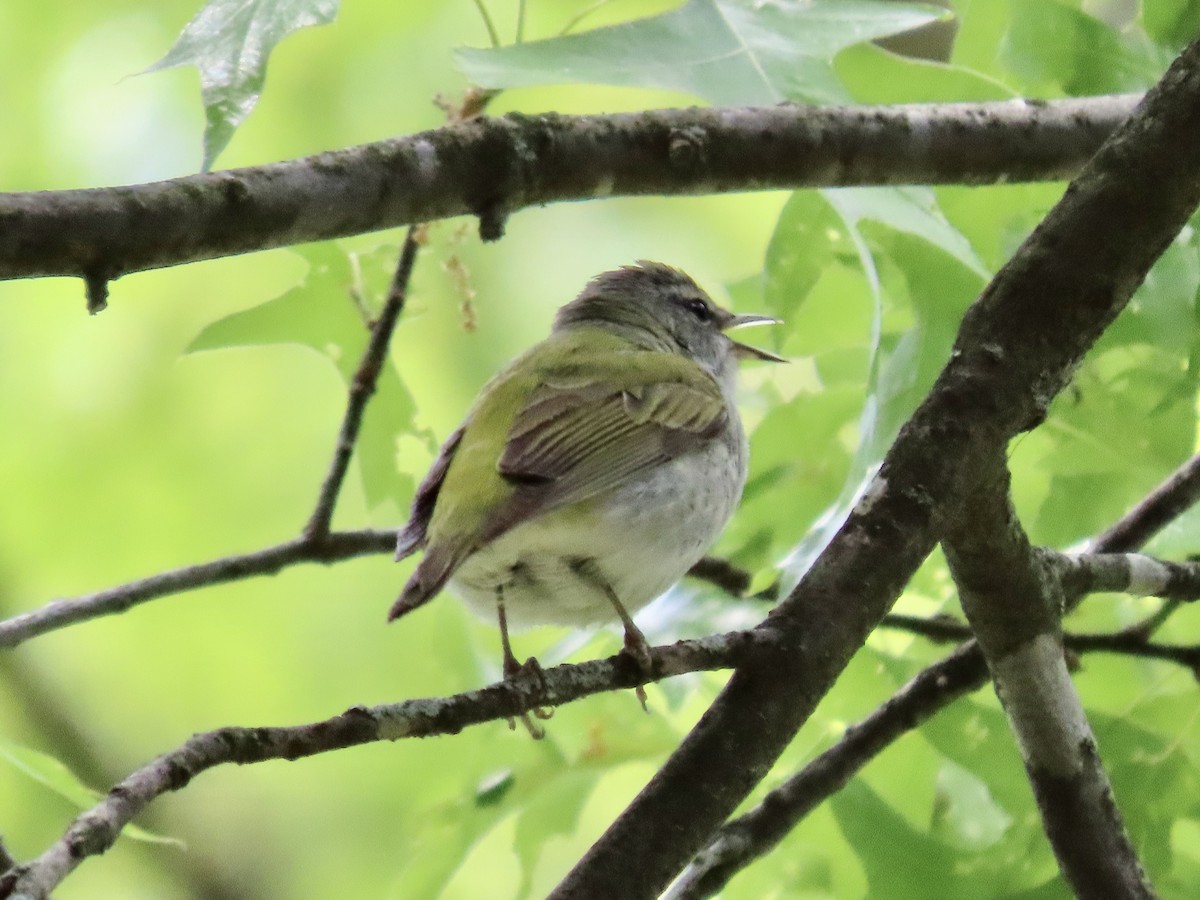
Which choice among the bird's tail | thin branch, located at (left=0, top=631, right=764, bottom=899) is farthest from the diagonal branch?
the bird's tail

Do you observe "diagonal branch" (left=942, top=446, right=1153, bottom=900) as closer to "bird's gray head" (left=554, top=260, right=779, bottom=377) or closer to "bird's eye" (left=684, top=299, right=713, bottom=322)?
"bird's gray head" (left=554, top=260, right=779, bottom=377)

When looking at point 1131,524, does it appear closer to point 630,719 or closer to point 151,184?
point 630,719

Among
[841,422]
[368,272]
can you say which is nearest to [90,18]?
[368,272]

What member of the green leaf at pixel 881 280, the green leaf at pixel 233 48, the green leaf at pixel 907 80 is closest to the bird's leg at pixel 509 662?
the green leaf at pixel 881 280

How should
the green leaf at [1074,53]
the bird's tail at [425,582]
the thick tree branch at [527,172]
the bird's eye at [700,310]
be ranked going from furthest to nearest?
the bird's eye at [700,310] < the green leaf at [1074,53] < the bird's tail at [425,582] < the thick tree branch at [527,172]

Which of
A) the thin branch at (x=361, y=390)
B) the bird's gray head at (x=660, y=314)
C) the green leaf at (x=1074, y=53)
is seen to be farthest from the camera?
the bird's gray head at (x=660, y=314)

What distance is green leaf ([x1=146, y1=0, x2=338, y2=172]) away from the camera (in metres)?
1.64

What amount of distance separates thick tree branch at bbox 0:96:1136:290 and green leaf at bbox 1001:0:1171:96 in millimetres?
136

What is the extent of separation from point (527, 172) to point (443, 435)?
9.00 feet

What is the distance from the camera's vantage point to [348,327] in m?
3.30

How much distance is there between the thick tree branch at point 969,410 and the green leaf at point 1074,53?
609 mm

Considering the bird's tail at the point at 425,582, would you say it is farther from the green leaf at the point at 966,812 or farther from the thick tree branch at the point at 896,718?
the green leaf at the point at 966,812

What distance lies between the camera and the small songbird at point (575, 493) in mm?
2336

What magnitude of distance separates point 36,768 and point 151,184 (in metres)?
1.08
